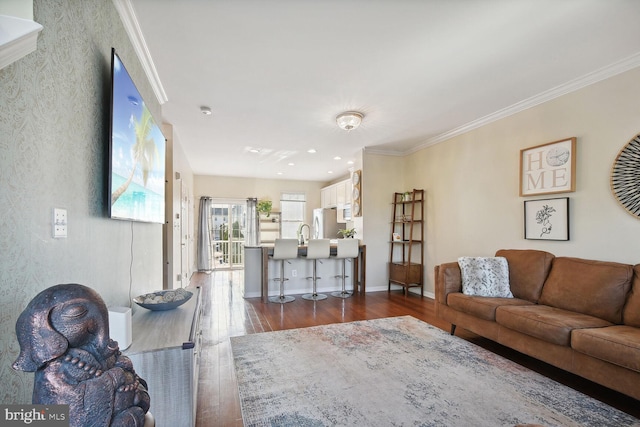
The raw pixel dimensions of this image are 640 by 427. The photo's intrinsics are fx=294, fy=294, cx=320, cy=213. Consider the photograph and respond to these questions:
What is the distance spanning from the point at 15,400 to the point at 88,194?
2.84 feet

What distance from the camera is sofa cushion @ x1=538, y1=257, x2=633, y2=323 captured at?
92.6 inches

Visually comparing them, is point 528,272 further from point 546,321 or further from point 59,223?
point 59,223

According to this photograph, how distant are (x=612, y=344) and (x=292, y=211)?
24.4ft

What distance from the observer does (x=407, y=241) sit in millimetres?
5250

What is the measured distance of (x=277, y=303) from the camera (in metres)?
4.54

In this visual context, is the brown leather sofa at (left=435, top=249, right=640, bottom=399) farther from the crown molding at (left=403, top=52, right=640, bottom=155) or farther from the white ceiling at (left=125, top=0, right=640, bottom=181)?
the white ceiling at (left=125, top=0, right=640, bottom=181)

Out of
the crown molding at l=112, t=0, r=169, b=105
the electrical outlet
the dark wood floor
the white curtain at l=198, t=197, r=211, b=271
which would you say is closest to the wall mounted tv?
the electrical outlet

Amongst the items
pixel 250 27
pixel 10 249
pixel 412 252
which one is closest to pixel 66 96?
pixel 10 249

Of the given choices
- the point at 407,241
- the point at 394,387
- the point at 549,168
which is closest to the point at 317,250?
the point at 407,241

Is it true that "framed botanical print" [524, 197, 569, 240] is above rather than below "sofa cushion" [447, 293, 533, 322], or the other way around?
above

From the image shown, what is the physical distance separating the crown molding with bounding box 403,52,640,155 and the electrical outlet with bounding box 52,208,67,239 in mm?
4053

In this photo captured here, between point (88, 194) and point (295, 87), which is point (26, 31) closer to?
point (88, 194)

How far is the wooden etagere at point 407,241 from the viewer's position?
5012mm

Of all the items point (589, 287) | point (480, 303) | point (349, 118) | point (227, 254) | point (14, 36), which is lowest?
point (227, 254)
